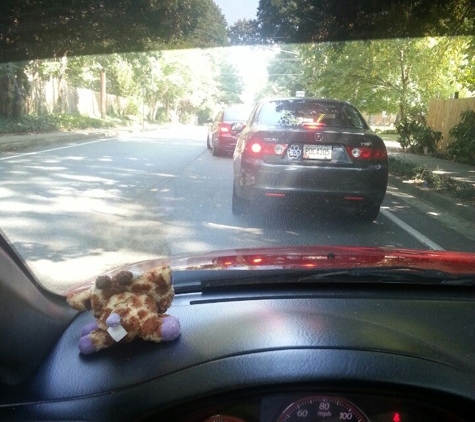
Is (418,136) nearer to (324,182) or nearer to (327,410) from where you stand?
(324,182)

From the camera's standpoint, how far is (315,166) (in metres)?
7.39

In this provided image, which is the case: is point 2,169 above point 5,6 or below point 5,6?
below

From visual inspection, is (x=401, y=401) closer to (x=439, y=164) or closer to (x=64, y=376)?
(x=64, y=376)

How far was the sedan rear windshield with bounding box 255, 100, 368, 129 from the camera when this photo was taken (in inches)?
321

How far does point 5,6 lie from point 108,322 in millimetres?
8701

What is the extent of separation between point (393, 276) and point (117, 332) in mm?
1251

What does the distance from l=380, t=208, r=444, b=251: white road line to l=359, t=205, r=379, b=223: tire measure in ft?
1.11

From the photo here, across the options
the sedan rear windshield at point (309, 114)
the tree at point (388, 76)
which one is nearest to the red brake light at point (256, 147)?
the sedan rear windshield at point (309, 114)

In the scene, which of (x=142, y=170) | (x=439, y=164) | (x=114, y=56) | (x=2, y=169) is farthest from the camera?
(x=439, y=164)

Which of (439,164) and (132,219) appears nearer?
(132,219)

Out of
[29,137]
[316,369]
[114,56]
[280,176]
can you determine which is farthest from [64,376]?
[29,137]

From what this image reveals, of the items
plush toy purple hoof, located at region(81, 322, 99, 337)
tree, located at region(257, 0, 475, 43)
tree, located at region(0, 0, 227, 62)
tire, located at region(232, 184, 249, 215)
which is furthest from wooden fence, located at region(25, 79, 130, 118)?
plush toy purple hoof, located at region(81, 322, 99, 337)

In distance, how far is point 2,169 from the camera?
13.2 metres

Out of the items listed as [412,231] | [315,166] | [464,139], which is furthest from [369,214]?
[464,139]
